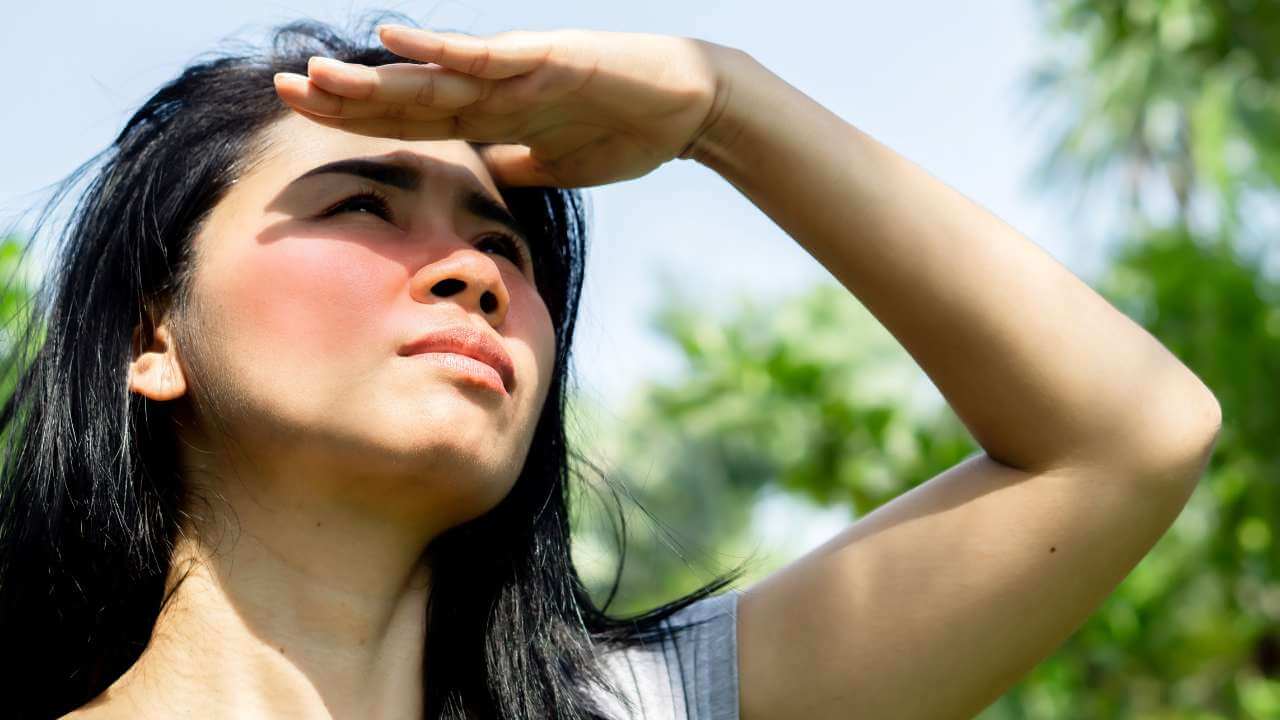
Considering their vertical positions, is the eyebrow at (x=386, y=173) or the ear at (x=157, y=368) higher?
the eyebrow at (x=386, y=173)

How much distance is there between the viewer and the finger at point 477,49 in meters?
1.54

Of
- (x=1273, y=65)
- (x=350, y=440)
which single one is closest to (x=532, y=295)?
(x=350, y=440)

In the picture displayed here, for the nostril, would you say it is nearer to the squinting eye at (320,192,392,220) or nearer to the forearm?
the squinting eye at (320,192,392,220)

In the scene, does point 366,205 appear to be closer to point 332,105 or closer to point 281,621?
point 332,105

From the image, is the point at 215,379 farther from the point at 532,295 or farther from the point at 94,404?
the point at 532,295

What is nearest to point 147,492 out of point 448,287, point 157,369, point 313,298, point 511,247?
point 157,369

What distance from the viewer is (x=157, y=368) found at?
1.89 metres

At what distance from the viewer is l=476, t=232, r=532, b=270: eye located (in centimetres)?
199

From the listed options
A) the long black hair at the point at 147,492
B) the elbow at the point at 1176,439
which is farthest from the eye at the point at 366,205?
the elbow at the point at 1176,439

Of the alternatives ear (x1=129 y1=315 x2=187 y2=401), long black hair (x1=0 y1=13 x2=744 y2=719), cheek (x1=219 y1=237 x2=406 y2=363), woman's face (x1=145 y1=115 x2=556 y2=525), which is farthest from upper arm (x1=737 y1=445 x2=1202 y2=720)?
ear (x1=129 y1=315 x2=187 y2=401)

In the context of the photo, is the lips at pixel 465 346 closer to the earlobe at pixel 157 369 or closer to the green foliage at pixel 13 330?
the earlobe at pixel 157 369

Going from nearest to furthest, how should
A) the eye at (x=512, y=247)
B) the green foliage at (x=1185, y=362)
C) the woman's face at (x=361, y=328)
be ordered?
the woman's face at (x=361, y=328)
the eye at (x=512, y=247)
the green foliage at (x=1185, y=362)

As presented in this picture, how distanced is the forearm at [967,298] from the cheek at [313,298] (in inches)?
20.4

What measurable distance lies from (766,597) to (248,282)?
880mm
